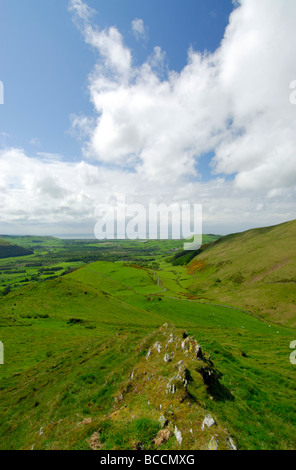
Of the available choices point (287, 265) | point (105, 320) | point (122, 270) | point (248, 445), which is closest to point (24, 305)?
point (105, 320)

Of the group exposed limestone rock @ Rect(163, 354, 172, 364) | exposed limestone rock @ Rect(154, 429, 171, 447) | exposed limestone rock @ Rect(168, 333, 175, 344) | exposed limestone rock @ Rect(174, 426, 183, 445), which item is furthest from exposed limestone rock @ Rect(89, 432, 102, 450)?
exposed limestone rock @ Rect(168, 333, 175, 344)

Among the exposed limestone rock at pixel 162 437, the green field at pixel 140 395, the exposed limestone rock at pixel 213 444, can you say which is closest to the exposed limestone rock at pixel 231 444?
the green field at pixel 140 395

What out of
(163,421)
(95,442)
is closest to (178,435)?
(163,421)

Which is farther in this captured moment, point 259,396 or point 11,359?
point 11,359

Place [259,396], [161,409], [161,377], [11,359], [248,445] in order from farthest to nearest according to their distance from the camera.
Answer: [11,359]
[259,396]
[161,377]
[161,409]
[248,445]

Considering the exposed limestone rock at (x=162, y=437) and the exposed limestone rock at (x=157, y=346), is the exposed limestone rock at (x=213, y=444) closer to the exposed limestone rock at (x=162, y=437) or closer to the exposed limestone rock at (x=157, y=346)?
the exposed limestone rock at (x=162, y=437)

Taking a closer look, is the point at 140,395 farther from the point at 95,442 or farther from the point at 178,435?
the point at 178,435

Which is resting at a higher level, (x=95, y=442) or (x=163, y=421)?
(x=163, y=421)
